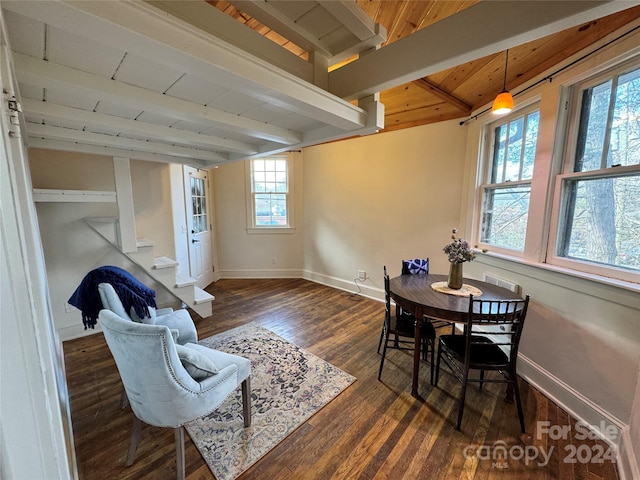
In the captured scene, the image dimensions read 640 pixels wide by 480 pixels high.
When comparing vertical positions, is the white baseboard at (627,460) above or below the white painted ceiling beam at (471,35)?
below

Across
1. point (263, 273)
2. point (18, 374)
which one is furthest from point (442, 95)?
point (263, 273)

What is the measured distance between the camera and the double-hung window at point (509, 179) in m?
2.35

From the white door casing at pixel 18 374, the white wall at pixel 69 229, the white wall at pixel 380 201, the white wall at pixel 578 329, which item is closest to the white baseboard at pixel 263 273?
the white wall at pixel 380 201

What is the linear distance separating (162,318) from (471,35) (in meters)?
2.57

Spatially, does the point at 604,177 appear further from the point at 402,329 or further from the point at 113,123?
the point at 113,123

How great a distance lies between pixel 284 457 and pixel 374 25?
2.36 m

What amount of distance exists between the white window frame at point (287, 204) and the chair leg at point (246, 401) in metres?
3.52

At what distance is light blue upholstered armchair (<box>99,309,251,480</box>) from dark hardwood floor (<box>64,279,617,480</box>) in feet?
0.77

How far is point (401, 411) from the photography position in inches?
72.4

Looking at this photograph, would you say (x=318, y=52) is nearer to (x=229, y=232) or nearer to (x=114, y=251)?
(x=114, y=251)

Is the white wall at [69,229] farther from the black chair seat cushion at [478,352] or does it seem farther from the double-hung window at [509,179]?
the double-hung window at [509,179]

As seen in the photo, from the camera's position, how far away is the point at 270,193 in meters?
4.90

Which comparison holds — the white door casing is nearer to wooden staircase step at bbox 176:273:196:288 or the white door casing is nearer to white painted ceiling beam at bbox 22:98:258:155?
white painted ceiling beam at bbox 22:98:258:155

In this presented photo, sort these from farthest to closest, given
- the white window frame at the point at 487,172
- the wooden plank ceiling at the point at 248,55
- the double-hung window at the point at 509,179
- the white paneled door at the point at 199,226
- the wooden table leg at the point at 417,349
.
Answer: the white paneled door at the point at 199,226 → the white window frame at the point at 487,172 → the double-hung window at the point at 509,179 → the wooden table leg at the point at 417,349 → the wooden plank ceiling at the point at 248,55
